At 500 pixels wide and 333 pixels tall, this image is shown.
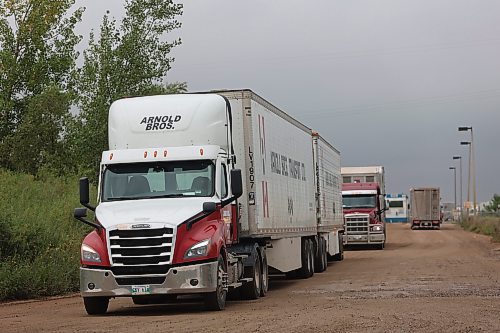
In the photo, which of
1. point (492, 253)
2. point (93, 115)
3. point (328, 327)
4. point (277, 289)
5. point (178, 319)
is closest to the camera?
point (328, 327)

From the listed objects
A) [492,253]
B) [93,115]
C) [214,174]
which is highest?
[93,115]

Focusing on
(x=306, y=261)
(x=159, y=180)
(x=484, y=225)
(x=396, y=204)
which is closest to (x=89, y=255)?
(x=159, y=180)

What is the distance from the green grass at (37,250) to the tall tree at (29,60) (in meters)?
17.7

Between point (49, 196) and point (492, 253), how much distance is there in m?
19.0

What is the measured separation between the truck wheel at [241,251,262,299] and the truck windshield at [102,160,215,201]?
105 inches

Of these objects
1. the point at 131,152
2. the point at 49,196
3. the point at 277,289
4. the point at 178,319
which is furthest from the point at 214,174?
the point at 49,196

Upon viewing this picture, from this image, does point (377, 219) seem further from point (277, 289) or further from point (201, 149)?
point (201, 149)

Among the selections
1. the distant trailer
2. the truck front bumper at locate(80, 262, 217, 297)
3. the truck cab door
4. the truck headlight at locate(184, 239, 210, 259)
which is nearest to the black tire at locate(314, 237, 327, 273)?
the truck cab door

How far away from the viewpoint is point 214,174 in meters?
17.5

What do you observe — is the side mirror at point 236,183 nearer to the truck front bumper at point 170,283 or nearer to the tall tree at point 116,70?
the truck front bumper at point 170,283

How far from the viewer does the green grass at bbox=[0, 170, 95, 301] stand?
20.9 metres

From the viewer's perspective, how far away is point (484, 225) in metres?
70.5

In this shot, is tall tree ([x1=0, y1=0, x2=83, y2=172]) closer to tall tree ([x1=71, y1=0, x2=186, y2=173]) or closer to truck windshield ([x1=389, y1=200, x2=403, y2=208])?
tall tree ([x1=71, y1=0, x2=186, y2=173])

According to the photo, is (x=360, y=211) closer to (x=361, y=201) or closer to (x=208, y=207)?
(x=361, y=201)
